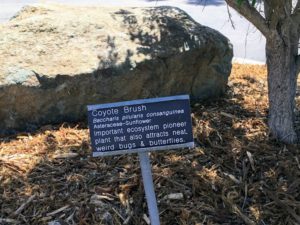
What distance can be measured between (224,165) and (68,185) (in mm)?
1114

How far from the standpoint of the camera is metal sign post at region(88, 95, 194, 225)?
267 cm

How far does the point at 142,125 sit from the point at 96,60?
1.78 metres

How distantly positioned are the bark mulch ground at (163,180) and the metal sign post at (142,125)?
0.72 metres

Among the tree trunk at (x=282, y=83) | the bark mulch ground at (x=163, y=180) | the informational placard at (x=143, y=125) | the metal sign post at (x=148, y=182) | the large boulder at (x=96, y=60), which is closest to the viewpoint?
the informational placard at (x=143, y=125)

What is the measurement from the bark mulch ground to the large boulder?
26 centimetres

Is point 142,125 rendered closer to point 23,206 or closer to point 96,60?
point 23,206

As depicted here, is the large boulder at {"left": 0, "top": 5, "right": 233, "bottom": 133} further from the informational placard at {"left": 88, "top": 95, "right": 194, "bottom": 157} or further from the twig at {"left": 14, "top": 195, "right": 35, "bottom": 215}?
the informational placard at {"left": 88, "top": 95, "right": 194, "bottom": 157}

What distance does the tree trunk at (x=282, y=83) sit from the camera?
12.6 ft

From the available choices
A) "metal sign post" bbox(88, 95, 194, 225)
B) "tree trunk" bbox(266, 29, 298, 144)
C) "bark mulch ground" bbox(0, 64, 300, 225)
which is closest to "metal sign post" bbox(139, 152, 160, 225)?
"metal sign post" bbox(88, 95, 194, 225)

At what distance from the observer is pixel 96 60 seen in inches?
171

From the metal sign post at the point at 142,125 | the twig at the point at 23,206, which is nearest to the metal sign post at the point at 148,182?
the metal sign post at the point at 142,125

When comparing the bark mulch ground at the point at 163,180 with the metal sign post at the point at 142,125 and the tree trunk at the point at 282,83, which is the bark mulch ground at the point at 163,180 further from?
the metal sign post at the point at 142,125

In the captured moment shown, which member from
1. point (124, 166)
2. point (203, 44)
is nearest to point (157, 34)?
point (203, 44)

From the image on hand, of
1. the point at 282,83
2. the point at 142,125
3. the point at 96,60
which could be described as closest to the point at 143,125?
the point at 142,125
